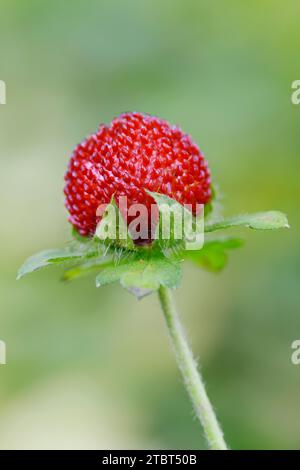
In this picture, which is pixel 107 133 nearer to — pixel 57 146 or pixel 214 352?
pixel 214 352

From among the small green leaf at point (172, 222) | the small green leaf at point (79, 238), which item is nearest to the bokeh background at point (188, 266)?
the small green leaf at point (79, 238)

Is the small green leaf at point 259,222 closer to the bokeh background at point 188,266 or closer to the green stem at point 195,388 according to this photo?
the green stem at point 195,388

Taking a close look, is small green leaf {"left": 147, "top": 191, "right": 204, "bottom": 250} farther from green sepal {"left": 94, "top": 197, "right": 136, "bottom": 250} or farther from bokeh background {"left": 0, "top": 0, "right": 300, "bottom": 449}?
bokeh background {"left": 0, "top": 0, "right": 300, "bottom": 449}

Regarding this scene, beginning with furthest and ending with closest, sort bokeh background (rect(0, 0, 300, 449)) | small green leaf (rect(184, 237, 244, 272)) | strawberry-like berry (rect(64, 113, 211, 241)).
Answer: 1. bokeh background (rect(0, 0, 300, 449))
2. small green leaf (rect(184, 237, 244, 272))
3. strawberry-like berry (rect(64, 113, 211, 241))

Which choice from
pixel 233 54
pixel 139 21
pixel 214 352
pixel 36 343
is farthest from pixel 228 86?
pixel 36 343

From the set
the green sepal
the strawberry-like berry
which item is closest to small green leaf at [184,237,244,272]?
the strawberry-like berry

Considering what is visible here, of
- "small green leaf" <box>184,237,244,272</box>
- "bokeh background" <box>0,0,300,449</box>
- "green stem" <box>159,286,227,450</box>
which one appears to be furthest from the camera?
"bokeh background" <box>0,0,300,449</box>
